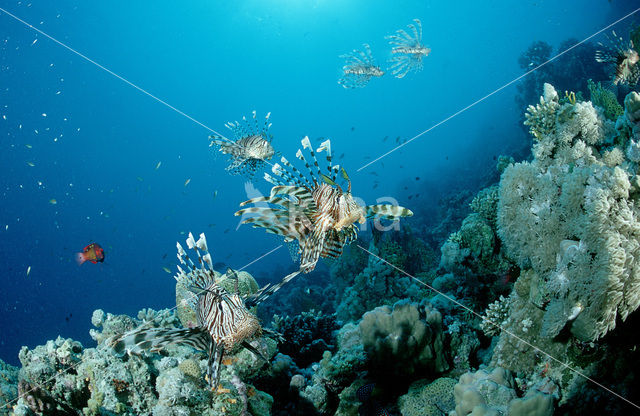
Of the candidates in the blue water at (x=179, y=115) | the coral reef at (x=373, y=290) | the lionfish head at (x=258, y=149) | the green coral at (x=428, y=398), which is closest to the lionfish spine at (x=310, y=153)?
the green coral at (x=428, y=398)

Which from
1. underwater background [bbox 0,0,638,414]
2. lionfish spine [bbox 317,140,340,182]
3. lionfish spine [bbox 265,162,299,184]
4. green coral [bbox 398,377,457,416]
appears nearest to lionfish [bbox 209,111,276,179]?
lionfish spine [bbox 265,162,299,184]

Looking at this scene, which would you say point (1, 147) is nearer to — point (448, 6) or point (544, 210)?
point (544, 210)

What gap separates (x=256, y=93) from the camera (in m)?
109

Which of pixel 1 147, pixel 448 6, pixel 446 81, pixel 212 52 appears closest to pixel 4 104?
pixel 1 147

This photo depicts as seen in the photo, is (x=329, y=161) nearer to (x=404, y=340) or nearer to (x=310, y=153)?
(x=310, y=153)

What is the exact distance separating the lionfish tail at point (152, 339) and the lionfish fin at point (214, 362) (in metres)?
0.12

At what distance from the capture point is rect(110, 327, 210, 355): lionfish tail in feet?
6.24

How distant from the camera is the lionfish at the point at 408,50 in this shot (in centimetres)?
770

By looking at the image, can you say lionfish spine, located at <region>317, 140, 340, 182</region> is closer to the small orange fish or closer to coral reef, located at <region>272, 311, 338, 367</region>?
coral reef, located at <region>272, 311, 338, 367</region>

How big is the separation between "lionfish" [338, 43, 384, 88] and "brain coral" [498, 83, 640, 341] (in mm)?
4424

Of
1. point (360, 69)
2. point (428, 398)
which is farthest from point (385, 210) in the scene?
point (360, 69)

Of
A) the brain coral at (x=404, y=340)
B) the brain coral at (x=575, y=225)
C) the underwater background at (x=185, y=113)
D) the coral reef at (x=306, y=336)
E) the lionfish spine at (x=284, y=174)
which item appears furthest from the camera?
the underwater background at (x=185, y=113)

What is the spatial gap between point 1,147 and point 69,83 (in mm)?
17516

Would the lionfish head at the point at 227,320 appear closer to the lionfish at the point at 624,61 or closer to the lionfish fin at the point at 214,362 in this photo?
the lionfish fin at the point at 214,362
